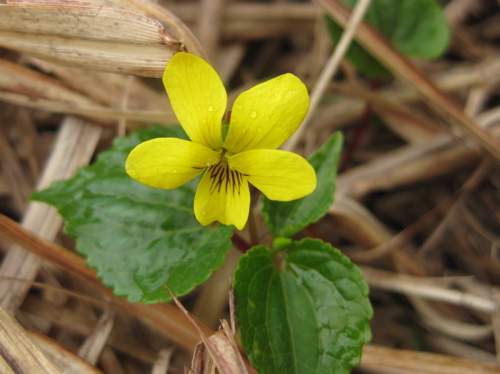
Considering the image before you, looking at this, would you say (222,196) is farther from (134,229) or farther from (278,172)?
(134,229)

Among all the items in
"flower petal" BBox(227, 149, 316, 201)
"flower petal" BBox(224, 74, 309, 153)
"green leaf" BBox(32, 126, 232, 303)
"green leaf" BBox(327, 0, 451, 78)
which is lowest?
"green leaf" BBox(32, 126, 232, 303)

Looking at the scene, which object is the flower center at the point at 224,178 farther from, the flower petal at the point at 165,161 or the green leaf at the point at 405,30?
the green leaf at the point at 405,30

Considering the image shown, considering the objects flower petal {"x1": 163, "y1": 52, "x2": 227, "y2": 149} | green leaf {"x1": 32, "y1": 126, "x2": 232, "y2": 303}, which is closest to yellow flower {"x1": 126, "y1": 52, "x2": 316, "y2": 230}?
flower petal {"x1": 163, "y1": 52, "x2": 227, "y2": 149}

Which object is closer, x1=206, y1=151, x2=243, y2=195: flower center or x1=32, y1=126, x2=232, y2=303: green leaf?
x1=206, y1=151, x2=243, y2=195: flower center

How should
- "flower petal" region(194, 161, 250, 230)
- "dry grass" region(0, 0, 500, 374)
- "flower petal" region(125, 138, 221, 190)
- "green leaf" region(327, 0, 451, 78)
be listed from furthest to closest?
"green leaf" region(327, 0, 451, 78) → "dry grass" region(0, 0, 500, 374) → "flower petal" region(194, 161, 250, 230) → "flower petal" region(125, 138, 221, 190)

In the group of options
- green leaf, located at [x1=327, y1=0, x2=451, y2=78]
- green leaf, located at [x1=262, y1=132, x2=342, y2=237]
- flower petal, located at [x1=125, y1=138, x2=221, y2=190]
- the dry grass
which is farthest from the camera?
green leaf, located at [x1=327, y1=0, x2=451, y2=78]

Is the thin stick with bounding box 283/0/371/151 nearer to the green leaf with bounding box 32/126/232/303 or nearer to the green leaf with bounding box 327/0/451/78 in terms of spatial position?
the green leaf with bounding box 327/0/451/78
